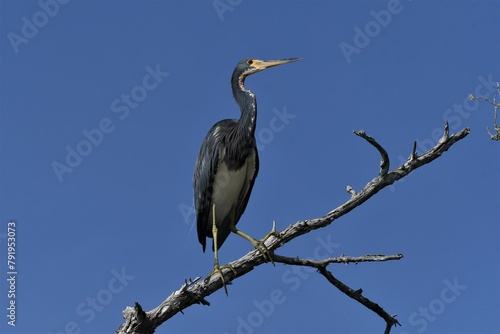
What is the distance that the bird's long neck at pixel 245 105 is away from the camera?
7.09m

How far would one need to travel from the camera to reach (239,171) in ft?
22.8

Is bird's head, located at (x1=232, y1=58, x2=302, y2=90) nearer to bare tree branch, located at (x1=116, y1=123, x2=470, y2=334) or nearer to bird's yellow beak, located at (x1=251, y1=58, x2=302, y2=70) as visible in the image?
bird's yellow beak, located at (x1=251, y1=58, x2=302, y2=70)

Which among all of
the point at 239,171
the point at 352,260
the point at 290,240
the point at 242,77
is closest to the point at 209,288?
the point at 290,240

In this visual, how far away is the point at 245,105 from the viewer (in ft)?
24.0

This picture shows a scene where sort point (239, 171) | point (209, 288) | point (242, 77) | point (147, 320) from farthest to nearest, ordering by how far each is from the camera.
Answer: point (242, 77), point (239, 171), point (209, 288), point (147, 320)

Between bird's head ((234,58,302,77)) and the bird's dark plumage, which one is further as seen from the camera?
bird's head ((234,58,302,77))

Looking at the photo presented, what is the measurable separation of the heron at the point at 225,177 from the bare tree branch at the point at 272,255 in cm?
125

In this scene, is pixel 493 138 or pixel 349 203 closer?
pixel 349 203

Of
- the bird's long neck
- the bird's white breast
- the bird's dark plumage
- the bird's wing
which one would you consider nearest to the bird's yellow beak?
the bird's long neck

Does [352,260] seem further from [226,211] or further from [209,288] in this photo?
[226,211]

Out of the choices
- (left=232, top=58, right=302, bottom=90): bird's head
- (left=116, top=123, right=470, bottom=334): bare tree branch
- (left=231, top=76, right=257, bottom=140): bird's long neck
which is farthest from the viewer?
(left=232, top=58, right=302, bottom=90): bird's head

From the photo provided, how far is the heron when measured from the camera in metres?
6.90

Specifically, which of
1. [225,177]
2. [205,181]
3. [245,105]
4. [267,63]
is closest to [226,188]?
[225,177]

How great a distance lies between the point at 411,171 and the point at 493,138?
2.29 meters
